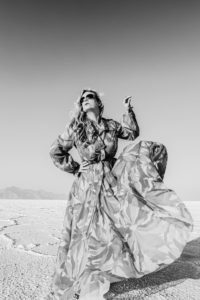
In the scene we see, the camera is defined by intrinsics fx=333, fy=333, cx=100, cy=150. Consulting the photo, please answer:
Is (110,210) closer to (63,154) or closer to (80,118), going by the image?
(63,154)

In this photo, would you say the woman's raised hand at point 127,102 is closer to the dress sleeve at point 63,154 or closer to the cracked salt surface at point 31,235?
the dress sleeve at point 63,154

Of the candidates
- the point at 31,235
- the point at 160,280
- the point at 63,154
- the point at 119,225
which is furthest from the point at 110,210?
the point at 31,235

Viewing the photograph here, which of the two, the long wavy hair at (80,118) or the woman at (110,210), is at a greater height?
the long wavy hair at (80,118)

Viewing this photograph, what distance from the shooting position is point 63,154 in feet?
11.5

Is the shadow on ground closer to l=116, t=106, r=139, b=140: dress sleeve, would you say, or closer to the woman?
the woman

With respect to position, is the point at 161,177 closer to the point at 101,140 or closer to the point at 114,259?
the point at 101,140

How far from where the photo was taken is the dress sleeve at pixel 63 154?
344 cm

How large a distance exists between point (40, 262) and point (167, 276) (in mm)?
1514

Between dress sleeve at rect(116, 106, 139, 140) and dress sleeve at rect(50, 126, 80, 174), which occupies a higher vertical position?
→ dress sleeve at rect(116, 106, 139, 140)

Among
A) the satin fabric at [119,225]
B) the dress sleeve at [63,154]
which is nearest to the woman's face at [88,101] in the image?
the dress sleeve at [63,154]

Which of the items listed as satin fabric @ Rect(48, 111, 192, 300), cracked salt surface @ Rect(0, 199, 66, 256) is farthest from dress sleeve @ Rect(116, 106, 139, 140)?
cracked salt surface @ Rect(0, 199, 66, 256)

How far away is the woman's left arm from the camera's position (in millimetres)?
3439

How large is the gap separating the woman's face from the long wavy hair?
28mm

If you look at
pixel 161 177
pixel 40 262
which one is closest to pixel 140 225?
pixel 161 177
